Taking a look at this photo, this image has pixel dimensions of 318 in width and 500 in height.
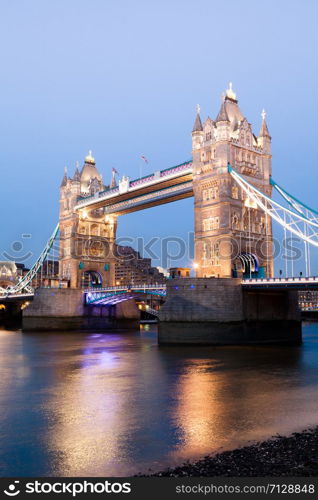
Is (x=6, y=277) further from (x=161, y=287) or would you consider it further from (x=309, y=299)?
(x=309, y=299)

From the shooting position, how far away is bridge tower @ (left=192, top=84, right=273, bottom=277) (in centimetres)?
3978

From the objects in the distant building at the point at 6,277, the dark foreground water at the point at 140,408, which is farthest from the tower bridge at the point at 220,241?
the distant building at the point at 6,277

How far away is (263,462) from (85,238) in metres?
55.4

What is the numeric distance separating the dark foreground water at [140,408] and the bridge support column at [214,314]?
6.27 m

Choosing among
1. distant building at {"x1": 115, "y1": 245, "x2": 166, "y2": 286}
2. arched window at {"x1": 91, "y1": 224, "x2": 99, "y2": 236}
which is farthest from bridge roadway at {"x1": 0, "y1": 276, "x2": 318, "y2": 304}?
distant building at {"x1": 115, "y1": 245, "x2": 166, "y2": 286}

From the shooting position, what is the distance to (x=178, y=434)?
36.3 feet

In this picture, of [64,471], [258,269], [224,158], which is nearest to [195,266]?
[258,269]

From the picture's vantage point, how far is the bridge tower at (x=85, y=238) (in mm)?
61312

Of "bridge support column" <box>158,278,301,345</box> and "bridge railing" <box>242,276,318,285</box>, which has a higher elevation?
"bridge railing" <box>242,276,318,285</box>

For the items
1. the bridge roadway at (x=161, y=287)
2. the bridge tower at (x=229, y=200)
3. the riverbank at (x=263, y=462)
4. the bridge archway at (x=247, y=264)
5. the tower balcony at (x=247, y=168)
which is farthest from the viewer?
the tower balcony at (x=247, y=168)

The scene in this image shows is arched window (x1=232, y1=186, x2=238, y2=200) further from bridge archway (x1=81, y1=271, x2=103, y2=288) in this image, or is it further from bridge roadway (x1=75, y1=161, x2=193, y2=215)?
bridge archway (x1=81, y1=271, x2=103, y2=288)

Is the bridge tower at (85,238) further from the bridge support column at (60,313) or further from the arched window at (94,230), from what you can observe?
the bridge support column at (60,313)

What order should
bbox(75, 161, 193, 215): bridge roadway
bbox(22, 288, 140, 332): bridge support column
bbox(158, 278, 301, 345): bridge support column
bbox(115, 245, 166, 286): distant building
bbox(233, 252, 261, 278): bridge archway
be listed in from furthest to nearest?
bbox(115, 245, 166, 286): distant building < bbox(22, 288, 140, 332): bridge support column < bbox(75, 161, 193, 215): bridge roadway < bbox(233, 252, 261, 278): bridge archway < bbox(158, 278, 301, 345): bridge support column

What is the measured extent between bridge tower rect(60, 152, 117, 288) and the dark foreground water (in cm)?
3517
